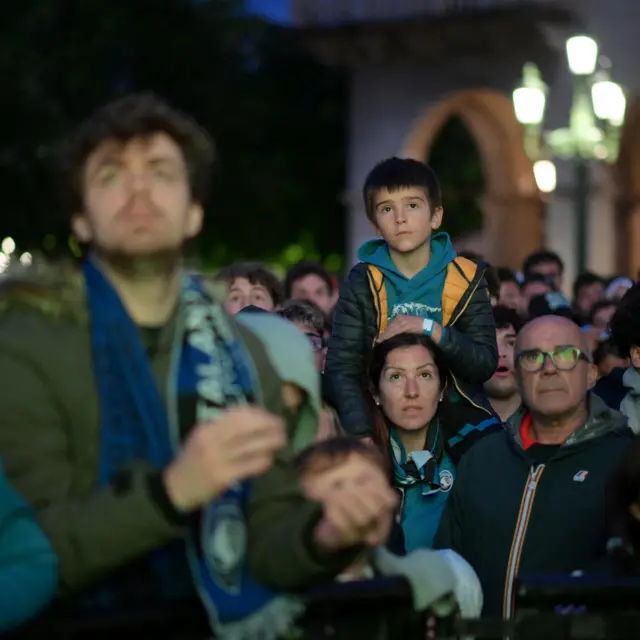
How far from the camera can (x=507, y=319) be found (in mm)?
8375

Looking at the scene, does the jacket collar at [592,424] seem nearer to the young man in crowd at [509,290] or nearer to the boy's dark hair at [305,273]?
the young man in crowd at [509,290]

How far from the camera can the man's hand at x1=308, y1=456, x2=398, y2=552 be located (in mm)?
3176

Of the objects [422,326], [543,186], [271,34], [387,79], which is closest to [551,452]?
[422,326]

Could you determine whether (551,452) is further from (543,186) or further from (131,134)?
(543,186)

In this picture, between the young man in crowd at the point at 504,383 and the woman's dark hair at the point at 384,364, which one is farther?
the young man in crowd at the point at 504,383

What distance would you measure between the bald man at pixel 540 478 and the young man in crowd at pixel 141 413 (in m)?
1.92

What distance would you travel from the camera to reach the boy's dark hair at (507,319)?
27.3 ft

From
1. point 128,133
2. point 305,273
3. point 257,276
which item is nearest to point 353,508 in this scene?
point 128,133

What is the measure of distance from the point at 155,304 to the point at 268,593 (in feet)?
1.88

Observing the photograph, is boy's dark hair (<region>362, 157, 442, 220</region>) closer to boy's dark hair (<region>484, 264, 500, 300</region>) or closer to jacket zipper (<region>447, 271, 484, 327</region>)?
jacket zipper (<region>447, 271, 484, 327</region>)

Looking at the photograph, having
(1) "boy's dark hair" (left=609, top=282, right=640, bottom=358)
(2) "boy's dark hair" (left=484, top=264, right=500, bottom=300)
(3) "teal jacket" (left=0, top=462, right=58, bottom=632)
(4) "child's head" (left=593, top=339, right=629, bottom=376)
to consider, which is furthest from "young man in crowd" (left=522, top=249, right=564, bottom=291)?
(3) "teal jacket" (left=0, top=462, right=58, bottom=632)

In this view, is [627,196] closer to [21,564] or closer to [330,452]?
[330,452]

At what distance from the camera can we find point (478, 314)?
660cm

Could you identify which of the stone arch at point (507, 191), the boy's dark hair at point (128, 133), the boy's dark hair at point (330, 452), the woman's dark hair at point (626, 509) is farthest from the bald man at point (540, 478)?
the stone arch at point (507, 191)
